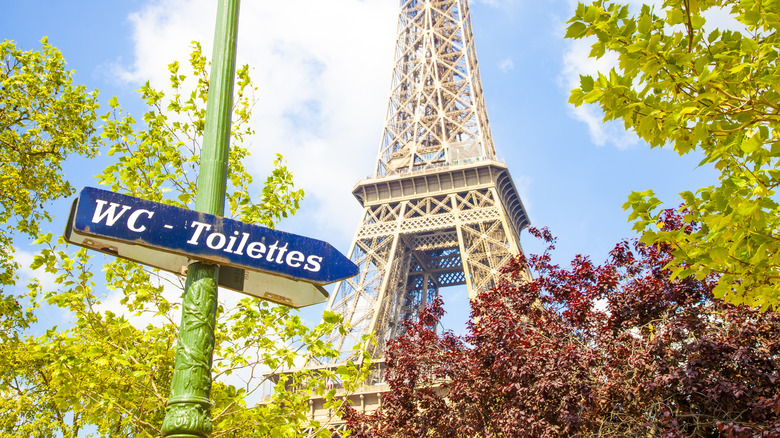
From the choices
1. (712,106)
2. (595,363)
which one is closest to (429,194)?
(595,363)

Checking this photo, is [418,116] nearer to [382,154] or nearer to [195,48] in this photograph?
[382,154]

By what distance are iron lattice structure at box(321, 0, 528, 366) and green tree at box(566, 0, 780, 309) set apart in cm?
2846

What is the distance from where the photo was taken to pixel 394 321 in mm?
40812

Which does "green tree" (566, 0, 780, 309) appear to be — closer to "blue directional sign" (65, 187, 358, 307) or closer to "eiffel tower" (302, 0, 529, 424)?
"blue directional sign" (65, 187, 358, 307)

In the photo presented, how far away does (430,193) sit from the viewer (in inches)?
1644

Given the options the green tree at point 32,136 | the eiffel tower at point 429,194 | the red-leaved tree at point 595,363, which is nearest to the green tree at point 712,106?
the red-leaved tree at point 595,363

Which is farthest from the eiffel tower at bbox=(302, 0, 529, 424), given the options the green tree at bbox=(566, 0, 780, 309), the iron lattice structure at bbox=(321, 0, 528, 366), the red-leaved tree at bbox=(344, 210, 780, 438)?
the green tree at bbox=(566, 0, 780, 309)

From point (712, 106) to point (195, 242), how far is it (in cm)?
382

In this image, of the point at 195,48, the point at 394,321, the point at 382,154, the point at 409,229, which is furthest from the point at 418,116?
the point at 195,48

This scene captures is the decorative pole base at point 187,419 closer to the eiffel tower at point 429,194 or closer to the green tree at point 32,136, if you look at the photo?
the green tree at point 32,136

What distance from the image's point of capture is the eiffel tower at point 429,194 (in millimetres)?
38000

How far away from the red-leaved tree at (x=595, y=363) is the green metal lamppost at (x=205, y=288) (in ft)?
19.8

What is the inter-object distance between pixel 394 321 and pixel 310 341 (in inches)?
1353

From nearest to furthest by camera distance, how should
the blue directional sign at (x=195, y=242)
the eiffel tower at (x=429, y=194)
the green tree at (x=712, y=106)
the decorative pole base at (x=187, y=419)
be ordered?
1. the decorative pole base at (x=187, y=419)
2. the blue directional sign at (x=195, y=242)
3. the green tree at (x=712, y=106)
4. the eiffel tower at (x=429, y=194)
